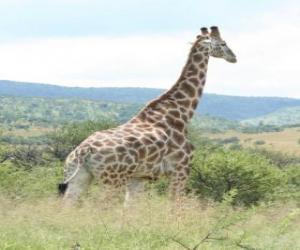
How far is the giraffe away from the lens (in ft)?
33.0

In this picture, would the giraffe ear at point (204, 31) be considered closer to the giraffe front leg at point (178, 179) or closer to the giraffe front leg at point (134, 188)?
the giraffe front leg at point (178, 179)

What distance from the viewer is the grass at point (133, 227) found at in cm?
754

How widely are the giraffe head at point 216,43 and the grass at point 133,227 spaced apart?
2.91m

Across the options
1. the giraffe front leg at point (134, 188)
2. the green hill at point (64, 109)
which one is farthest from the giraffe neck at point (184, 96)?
the green hill at point (64, 109)

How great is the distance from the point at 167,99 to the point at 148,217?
320 cm

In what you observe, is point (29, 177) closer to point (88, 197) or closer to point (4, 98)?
point (88, 197)

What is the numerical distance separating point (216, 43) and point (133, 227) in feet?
13.3

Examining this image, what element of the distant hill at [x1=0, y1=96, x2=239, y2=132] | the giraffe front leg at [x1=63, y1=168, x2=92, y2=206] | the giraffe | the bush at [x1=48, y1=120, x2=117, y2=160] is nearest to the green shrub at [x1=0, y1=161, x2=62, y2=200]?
the giraffe front leg at [x1=63, y1=168, x2=92, y2=206]

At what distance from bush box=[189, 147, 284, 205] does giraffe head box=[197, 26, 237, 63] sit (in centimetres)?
417

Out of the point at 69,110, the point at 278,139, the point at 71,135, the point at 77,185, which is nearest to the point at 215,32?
the point at 77,185

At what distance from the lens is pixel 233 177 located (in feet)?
53.6

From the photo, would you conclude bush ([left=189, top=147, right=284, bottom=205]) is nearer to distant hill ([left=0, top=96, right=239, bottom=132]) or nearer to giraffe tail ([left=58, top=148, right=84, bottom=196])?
giraffe tail ([left=58, top=148, right=84, bottom=196])

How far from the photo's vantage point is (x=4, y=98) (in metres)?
166

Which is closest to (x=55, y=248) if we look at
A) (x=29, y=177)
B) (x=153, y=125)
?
(x=153, y=125)
